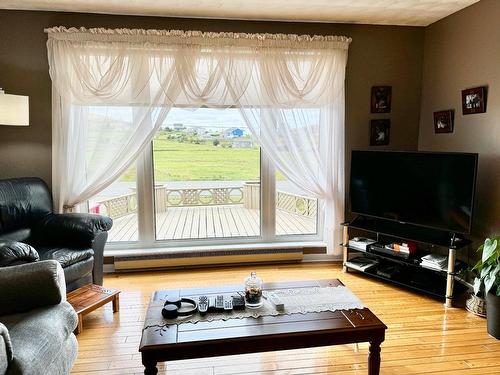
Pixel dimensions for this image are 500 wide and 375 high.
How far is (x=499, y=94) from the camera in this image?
2777mm

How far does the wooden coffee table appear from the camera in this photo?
159 centimetres

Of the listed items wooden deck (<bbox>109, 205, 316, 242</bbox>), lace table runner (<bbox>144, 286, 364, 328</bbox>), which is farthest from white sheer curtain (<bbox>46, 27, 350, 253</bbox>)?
lace table runner (<bbox>144, 286, 364, 328</bbox>)

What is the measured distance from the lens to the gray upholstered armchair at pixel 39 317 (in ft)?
4.88

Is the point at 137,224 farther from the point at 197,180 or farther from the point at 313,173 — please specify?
the point at 313,173

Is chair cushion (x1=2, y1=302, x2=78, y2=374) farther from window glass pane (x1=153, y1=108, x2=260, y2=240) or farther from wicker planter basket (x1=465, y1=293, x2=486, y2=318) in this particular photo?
wicker planter basket (x1=465, y1=293, x2=486, y2=318)

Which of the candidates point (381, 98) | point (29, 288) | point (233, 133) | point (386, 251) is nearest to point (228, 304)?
point (29, 288)

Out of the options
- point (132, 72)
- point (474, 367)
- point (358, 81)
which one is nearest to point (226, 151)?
point (132, 72)

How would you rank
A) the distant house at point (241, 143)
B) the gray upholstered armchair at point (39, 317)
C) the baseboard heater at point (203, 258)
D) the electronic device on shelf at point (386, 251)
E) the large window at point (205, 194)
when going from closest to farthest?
1. the gray upholstered armchair at point (39, 317)
2. the electronic device on shelf at point (386, 251)
3. the baseboard heater at point (203, 258)
4. the large window at point (205, 194)
5. the distant house at point (241, 143)

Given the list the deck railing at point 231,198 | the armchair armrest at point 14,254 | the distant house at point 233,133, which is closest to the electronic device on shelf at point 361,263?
the deck railing at point 231,198

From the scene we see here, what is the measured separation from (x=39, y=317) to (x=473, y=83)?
3.61 m

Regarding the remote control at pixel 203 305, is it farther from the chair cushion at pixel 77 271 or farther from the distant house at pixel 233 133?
the distant house at pixel 233 133

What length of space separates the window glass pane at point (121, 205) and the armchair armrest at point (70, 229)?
2.02ft

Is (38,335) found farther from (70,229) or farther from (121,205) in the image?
(121,205)

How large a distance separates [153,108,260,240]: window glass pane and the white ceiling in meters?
0.92
